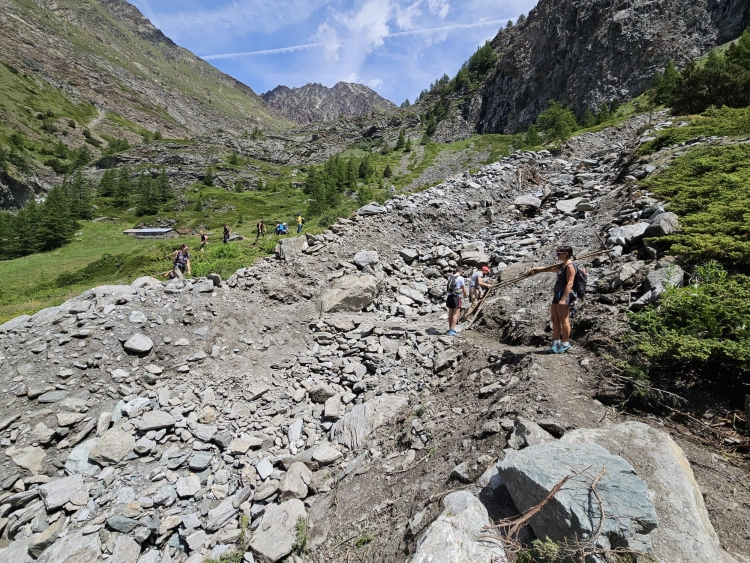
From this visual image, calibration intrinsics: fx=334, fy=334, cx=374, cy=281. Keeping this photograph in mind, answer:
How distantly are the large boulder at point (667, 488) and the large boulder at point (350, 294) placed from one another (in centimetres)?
838

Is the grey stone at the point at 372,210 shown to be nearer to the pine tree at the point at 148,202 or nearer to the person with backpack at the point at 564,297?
the person with backpack at the point at 564,297

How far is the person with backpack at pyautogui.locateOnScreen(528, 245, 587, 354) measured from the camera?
635 cm

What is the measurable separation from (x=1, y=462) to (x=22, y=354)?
273cm

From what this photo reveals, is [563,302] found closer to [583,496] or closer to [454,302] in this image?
[454,302]

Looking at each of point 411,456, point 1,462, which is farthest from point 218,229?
point 411,456

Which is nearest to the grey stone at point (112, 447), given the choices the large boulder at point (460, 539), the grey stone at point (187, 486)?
the grey stone at point (187, 486)

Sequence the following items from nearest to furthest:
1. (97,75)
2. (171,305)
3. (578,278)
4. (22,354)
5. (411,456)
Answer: (411,456), (578,278), (22,354), (171,305), (97,75)

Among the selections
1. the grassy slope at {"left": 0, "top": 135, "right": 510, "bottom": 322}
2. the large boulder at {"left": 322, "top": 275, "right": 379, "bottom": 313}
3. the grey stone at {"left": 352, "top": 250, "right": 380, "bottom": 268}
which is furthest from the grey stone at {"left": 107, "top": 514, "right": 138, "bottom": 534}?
the grey stone at {"left": 352, "top": 250, "right": 380, "bottom": 268}

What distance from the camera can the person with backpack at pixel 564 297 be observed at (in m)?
6.35

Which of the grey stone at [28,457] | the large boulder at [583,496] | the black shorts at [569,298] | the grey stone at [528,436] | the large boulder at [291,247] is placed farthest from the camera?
the large boulder at [291,247]

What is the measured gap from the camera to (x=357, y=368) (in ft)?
28.8

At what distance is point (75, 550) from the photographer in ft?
17.7

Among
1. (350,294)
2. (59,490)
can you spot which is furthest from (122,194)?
(59,490)

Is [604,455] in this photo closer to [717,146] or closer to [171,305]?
[171,305]
